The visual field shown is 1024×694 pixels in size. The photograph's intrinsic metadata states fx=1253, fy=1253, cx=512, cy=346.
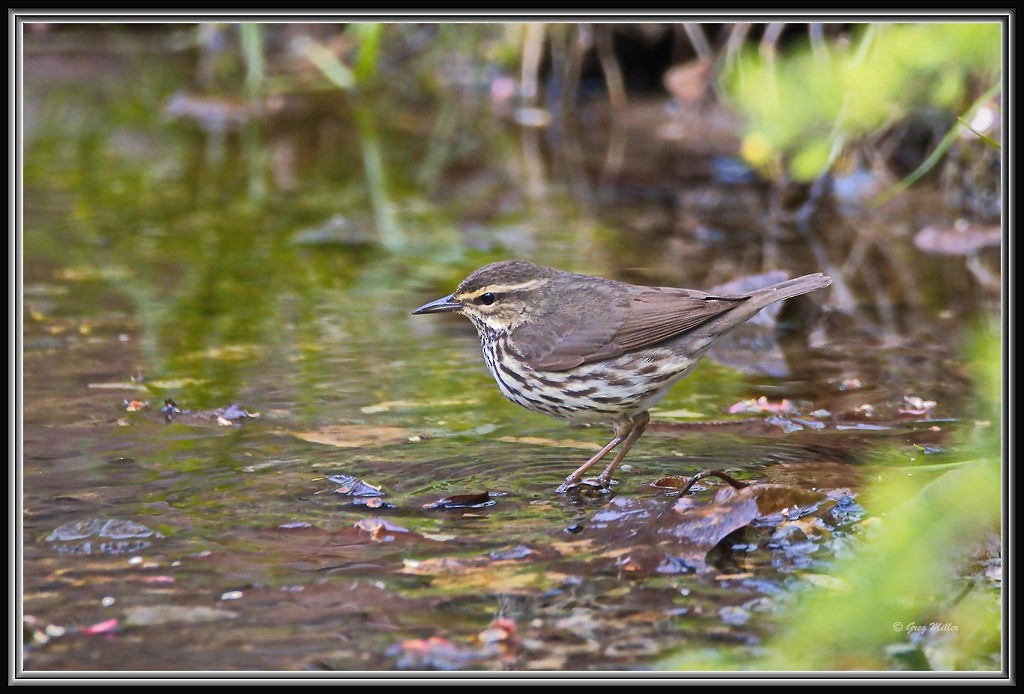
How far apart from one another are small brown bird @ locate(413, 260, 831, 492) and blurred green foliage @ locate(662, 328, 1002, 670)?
3.49ft

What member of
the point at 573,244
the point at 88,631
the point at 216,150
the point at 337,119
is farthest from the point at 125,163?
the point at 88,631

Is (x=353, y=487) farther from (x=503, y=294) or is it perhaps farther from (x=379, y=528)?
(x=503, y=294)

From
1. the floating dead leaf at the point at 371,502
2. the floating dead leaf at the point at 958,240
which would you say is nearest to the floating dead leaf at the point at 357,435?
the floating dead leaf at the point at 371,502

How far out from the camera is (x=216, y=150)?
13.2 meters

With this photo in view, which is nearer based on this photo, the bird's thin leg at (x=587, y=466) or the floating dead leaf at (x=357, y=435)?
the bird's thin leg at (x=587, y=466)

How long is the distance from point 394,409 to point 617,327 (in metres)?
1.33

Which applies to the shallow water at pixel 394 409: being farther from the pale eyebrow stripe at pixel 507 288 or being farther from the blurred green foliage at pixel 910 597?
the pale eyebrow stripe at pixel 507 288

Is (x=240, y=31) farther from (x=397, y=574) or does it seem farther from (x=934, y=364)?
(x=397, y=574)

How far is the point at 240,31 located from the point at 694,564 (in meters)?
12.1

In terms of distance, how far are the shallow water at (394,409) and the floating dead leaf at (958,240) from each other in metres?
0.22

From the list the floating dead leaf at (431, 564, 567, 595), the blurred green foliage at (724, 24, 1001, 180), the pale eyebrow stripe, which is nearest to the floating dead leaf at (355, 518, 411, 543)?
the floating dead leaf at (431, 564, 567, 595)

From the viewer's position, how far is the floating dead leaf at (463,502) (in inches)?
206

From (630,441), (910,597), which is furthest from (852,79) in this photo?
(630,441)

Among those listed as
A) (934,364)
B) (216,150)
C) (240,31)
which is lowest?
(934,364)
